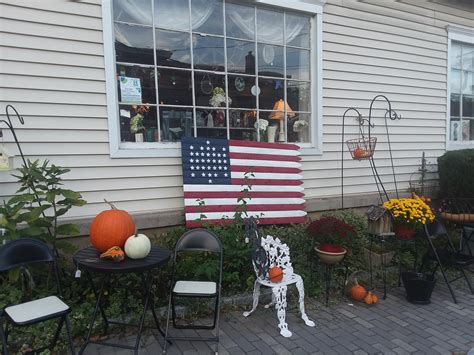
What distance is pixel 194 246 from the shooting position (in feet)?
10.9

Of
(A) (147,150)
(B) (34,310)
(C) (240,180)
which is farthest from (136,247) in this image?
(C) (240,180)

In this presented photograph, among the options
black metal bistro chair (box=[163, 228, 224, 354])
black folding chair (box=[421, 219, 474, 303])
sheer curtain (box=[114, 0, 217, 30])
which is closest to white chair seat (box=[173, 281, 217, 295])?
black metal bistro chair (box=[163, 228, 224, 354])

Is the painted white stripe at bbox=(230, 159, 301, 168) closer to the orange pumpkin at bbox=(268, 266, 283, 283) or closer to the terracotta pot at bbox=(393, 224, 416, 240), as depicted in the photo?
the terracotta pot at bbox=(393, 224, 416, 240)

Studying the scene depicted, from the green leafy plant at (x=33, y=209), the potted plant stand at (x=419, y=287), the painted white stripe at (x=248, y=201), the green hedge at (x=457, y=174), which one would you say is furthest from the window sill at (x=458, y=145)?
the green leafy plant at (x=33, y=209)

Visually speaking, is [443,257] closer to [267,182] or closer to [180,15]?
[267,182]

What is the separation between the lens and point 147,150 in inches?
163

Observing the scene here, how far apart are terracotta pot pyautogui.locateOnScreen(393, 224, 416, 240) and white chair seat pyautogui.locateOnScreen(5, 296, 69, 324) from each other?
3.34m

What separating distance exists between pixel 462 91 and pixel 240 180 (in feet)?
16.7

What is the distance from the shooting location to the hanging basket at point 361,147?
5.05 meters

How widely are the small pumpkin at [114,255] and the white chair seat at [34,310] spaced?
43 centimetres

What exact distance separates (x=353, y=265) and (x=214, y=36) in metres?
3.29

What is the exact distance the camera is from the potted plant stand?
3.87 metres

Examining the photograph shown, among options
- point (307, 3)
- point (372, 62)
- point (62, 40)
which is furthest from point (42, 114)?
point (372, 62)

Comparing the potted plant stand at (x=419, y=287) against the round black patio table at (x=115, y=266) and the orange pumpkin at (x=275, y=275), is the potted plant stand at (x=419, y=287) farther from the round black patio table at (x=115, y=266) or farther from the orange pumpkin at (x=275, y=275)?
the round black patio table at (x=115, y=266)
